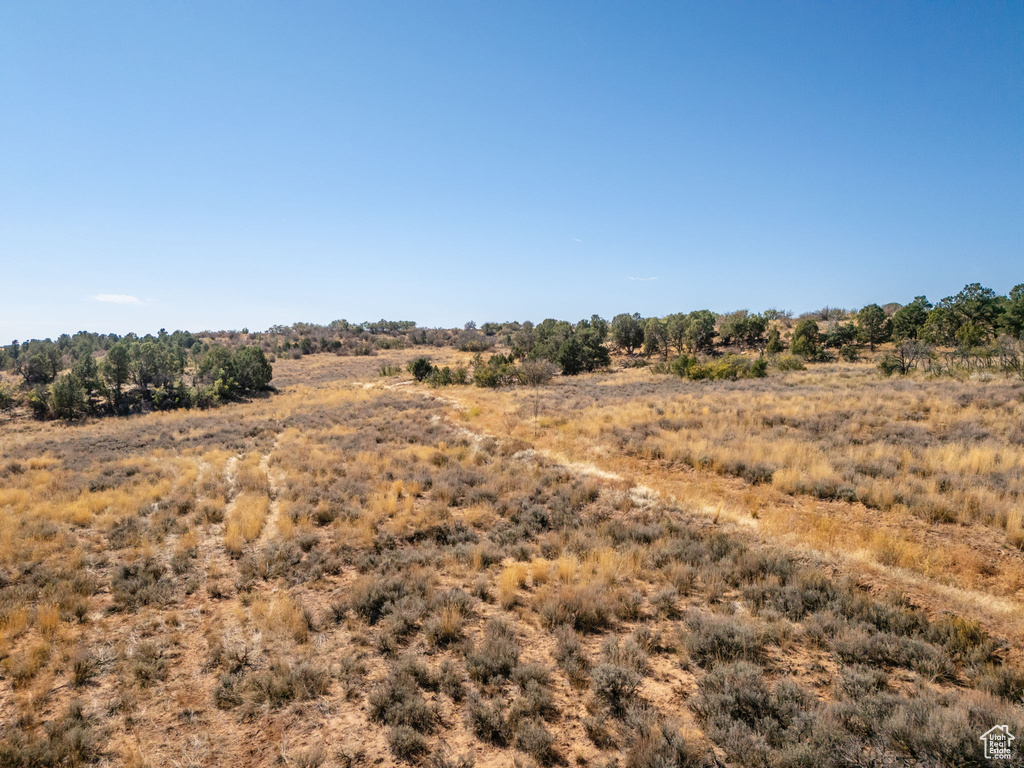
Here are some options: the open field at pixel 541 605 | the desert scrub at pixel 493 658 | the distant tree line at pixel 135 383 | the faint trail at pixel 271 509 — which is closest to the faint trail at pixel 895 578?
the open field at pixel 541 605

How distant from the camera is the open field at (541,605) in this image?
4.73m

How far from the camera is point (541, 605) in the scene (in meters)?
7.06

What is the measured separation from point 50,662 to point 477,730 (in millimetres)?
6653

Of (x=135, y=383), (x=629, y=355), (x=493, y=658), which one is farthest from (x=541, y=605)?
(x=629, y=355)

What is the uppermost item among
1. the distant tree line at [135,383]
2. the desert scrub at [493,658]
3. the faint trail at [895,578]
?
the distant tree line at [135,383]

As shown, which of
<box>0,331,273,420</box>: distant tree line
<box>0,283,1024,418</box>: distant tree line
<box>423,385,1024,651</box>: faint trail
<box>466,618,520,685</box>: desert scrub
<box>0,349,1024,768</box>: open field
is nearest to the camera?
<box>0,349,1024,768</box>: open field

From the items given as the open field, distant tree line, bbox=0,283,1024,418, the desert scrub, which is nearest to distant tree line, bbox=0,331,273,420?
distant tree line, bbox=0,283,1024,418

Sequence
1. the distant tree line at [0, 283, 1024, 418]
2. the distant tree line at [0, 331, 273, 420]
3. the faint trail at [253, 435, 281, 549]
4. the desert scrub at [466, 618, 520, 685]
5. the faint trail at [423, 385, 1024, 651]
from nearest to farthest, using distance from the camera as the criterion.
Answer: the desert scrub at [466, 618, 520, 685]
the faint trail at [423, 385, 1024, 651]
the faint trail at [253, 435, 281, 549]
the distant tree line at [0, 283, 1024, 418]
the distant tree line at [0, 331, 273, 420]

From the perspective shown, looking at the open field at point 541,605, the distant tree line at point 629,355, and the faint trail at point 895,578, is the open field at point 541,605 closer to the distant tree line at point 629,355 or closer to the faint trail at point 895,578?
the faint trail at point 895,578

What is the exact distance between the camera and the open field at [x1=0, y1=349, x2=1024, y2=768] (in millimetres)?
4730

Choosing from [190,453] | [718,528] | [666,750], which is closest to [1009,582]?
[718,528]

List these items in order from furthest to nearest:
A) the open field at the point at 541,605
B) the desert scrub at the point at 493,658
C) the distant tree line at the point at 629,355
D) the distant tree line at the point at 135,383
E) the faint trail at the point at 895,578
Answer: the distant tree line at the point at 135,383
the distant tree line at the point at 629,355
the faint trail at the point at 895,578
the desert scrub at the point at 493,658
the open field at the point at 541,605

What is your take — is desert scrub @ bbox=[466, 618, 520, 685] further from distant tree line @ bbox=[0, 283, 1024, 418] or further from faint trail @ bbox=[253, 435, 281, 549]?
distant tree line @ bbox=[0, 283, 1024, 418]

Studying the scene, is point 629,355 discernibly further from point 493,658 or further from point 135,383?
point 135,383
